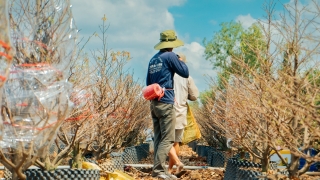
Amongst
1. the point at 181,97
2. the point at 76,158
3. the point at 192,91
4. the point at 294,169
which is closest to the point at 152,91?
the point at 76,158

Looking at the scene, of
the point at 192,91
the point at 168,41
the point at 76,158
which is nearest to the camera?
the point at 76,158

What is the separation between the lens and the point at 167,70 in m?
6.53

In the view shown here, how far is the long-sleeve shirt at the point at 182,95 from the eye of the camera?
25.3ft

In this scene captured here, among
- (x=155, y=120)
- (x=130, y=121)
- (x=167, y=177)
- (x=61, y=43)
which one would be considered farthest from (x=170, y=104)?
(x=130, y=121)

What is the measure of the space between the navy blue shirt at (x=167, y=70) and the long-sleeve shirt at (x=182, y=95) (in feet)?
3.88

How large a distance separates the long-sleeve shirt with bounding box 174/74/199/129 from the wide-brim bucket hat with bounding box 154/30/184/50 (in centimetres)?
107

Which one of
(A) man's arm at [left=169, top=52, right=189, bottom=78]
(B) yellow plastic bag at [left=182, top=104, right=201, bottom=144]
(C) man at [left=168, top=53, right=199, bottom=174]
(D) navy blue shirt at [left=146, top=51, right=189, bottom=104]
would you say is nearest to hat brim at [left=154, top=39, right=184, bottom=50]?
(D) navy blue shirt at [left=146, top=51, right=189, bottom=104]

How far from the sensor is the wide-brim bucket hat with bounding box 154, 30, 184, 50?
670 cm

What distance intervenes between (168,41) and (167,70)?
0.50 metres

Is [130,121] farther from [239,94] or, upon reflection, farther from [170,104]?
[239,94]

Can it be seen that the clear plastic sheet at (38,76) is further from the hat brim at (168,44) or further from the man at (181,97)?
the man at (181,97)

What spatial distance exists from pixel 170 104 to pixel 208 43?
32.6 metres

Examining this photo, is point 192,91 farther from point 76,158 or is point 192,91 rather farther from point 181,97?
point 76,158

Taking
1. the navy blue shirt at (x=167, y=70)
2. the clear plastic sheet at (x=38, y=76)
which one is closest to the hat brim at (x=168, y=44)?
the navy blue shirt at (x=167, y=70)
